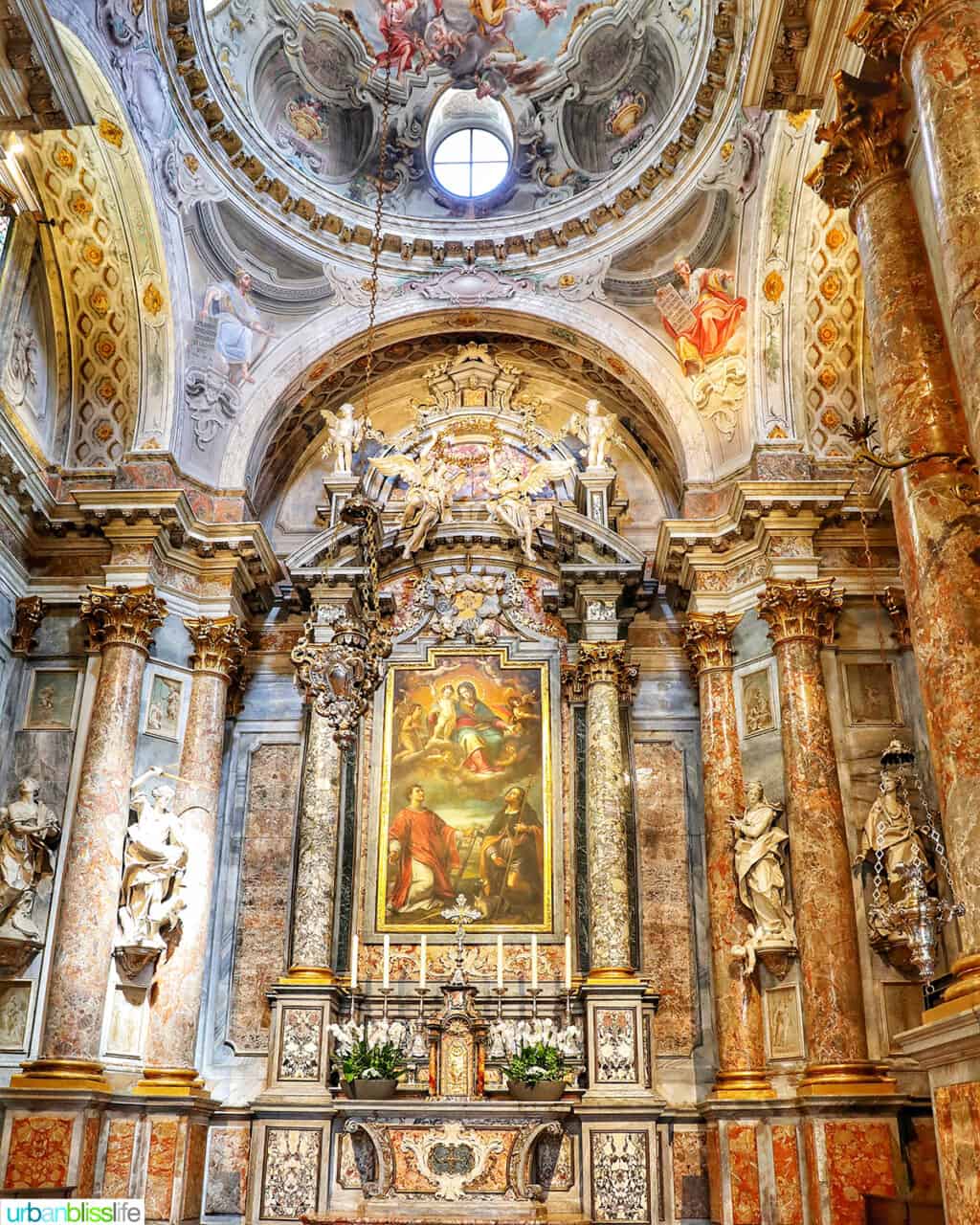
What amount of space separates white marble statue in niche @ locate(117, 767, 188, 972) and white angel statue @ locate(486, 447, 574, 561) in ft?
18.4

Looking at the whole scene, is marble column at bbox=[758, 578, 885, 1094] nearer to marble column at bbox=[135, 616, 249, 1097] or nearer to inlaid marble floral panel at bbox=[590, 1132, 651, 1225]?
inlaid marble floral panel at bbox=[590, 1132, 651, 1225]

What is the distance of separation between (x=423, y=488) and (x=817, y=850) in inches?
270

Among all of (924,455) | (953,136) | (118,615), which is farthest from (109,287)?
(924,455)

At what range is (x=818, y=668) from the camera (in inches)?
539

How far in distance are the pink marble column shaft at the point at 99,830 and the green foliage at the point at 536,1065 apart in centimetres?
429

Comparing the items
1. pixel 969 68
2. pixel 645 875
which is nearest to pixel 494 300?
pixel 645 875

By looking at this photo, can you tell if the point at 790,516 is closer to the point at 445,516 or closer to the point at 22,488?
the point at 445,516

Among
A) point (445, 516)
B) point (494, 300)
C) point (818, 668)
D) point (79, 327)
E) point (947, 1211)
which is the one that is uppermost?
point (494, 300)

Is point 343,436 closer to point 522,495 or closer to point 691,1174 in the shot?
point 522,495

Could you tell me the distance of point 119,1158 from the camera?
40.3ft

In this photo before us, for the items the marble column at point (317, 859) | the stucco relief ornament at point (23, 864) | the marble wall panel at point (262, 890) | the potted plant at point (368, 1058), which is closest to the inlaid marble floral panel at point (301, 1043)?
the potted plant at point (368, 1058)

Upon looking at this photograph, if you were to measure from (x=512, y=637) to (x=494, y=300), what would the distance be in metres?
4.68

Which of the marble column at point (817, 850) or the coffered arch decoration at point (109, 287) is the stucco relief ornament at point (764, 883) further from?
the coffered arch decoration at point (109, 287)

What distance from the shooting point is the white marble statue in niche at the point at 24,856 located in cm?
1298
